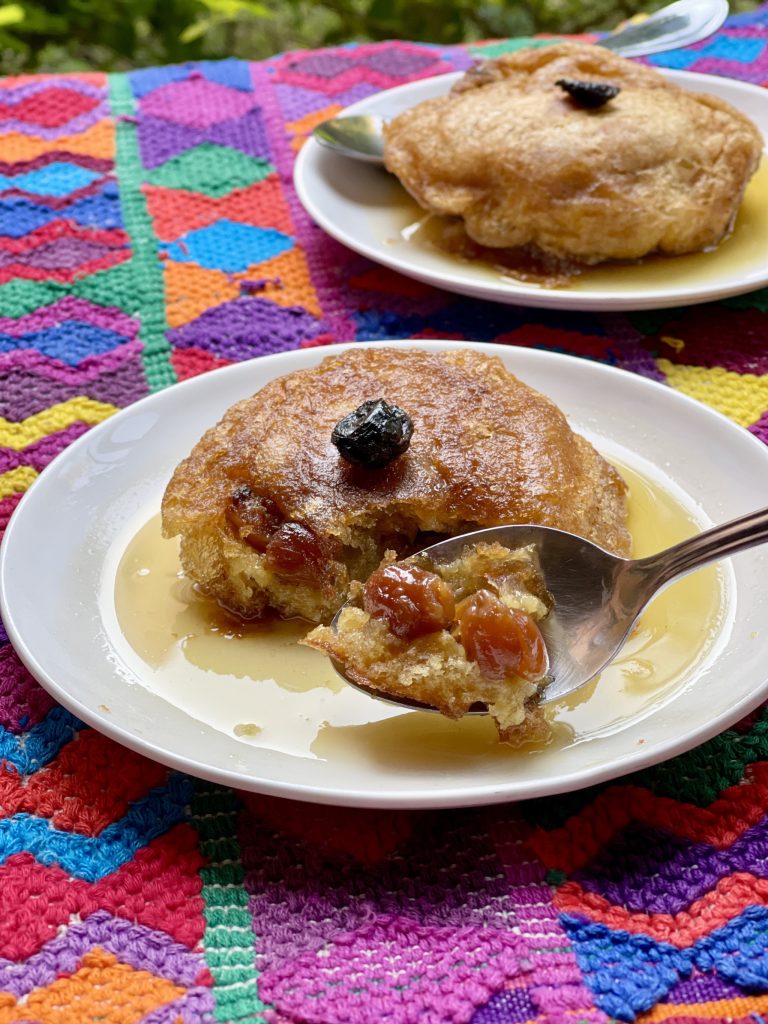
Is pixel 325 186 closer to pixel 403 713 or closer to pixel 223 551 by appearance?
pixel 223 551

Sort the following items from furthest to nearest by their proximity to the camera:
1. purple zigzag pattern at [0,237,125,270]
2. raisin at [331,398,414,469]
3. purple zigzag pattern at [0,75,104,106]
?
purple zigzag pattern at [0,75,104,106], purple zigzag pattern at [0,237,125,270], raisin at [331,398,414,469]

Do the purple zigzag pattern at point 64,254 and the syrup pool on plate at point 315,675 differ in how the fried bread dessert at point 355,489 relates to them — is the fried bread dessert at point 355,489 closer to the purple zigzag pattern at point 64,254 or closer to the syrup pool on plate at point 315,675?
the syrup pool on plate at point 315,675

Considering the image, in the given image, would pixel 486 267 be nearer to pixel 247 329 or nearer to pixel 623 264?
pixel 623 264

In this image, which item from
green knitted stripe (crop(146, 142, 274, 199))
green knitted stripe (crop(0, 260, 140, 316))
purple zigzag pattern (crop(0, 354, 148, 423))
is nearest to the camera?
purple zigzag pattern (crop(0, 354, 148, 423))

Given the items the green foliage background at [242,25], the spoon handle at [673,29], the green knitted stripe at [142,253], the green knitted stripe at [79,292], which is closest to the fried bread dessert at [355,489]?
the green knitted stripe at [142,253]

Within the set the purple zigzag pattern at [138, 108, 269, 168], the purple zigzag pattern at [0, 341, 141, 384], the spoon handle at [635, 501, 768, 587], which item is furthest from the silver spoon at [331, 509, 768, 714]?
the purple zigzag pattern at [138, 108, 269, 168]

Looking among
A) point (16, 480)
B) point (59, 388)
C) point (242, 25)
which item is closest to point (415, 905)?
point (16, 480)

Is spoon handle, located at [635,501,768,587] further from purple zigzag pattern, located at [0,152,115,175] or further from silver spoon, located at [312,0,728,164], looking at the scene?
purple zigzag pattern, located at [0,152,115,175]
